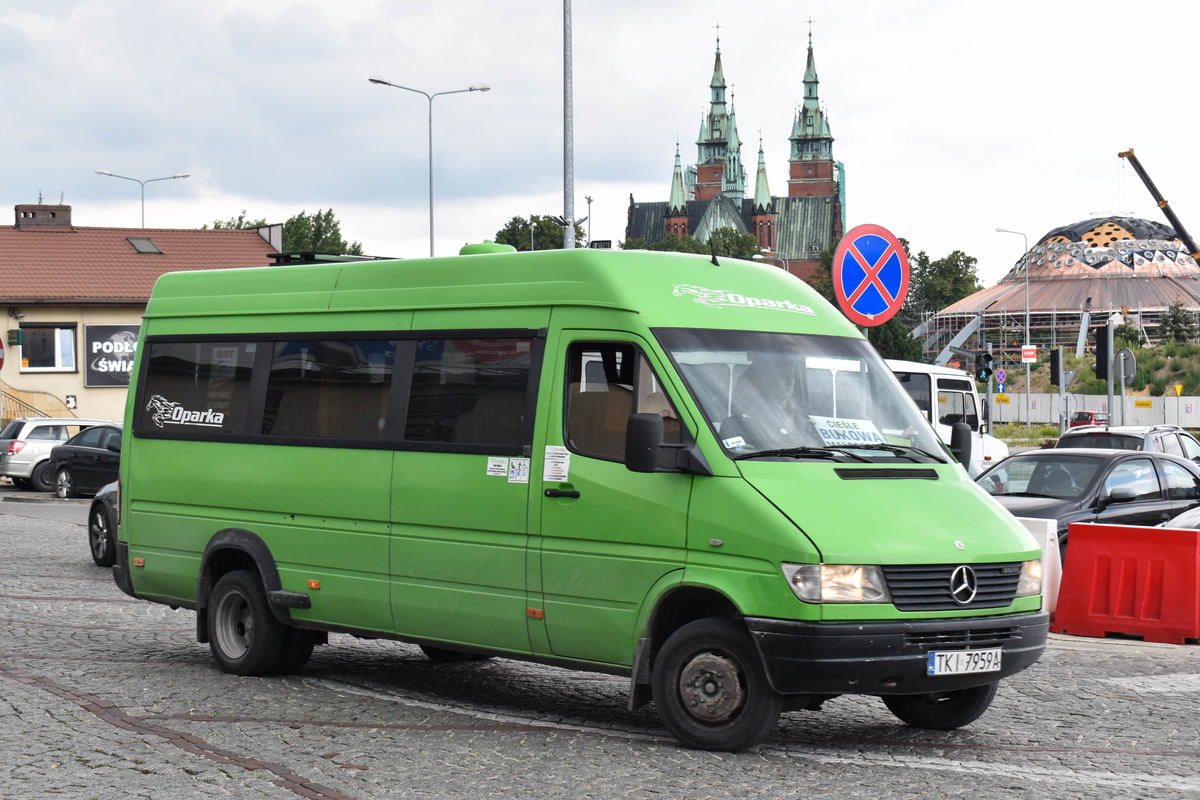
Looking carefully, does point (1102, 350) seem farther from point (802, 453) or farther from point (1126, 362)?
point (802, 453)

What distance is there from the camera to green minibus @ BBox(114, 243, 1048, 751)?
6422 mm

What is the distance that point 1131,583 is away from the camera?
11508mm

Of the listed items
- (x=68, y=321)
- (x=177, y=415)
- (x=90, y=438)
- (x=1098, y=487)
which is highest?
(x=68, y=321)

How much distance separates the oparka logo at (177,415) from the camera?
9.28 m

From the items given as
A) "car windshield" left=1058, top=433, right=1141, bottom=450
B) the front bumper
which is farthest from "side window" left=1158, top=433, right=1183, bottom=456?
the front bumper

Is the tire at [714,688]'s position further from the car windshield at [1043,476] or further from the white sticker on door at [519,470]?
the car windshield at [1043,476]

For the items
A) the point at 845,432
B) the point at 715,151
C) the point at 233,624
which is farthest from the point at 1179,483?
the point at 715,151

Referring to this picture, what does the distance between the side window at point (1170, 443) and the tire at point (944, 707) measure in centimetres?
1571

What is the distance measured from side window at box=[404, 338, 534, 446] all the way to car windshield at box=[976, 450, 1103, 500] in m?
7.48

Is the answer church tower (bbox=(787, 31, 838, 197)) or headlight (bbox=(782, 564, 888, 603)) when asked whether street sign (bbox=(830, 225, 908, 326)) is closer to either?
headlight (bbox=(782, 564, 888, 603))

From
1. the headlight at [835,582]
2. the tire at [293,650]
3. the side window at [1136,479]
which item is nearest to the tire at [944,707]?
the headlight at [835,582]

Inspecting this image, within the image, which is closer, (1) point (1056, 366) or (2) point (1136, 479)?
(2) point (1136, 479)

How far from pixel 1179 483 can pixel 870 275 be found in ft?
17.1

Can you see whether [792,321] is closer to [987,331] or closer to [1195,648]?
[1195,648]
